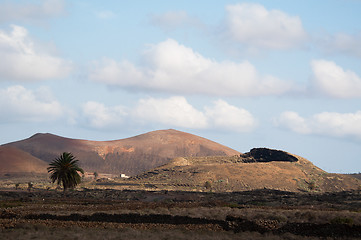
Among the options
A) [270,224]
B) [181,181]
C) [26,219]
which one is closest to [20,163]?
[181,181]

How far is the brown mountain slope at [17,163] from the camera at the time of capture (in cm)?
17038

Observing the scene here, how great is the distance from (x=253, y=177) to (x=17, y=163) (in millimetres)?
99657

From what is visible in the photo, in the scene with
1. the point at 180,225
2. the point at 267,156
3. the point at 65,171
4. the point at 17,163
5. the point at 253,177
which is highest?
the point at 267,156

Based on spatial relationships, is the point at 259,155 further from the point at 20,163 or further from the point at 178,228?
the point at 178,228

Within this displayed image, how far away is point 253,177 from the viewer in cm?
12056

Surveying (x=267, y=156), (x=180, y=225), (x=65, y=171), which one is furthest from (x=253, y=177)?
(x=180, y=225)

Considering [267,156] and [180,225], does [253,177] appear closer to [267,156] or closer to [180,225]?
[267,156]

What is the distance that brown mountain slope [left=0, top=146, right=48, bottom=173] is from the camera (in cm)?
17038

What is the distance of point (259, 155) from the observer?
159000mm

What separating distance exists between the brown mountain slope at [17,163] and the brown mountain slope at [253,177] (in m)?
52.6

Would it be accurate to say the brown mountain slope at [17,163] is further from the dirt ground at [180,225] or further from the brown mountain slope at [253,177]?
the dirt ground at [180,225]

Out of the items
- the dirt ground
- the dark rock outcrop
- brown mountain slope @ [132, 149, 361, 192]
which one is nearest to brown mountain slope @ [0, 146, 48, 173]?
brown mountain slope @ [132, 149, 361, 192]

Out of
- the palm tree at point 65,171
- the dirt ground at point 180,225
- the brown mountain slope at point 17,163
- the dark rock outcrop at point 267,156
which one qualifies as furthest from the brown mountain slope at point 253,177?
the dirt ground at point 180,225

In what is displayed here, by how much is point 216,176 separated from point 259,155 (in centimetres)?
4107
